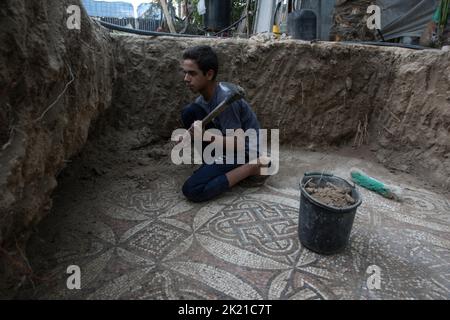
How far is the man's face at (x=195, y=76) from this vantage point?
223 centimetres

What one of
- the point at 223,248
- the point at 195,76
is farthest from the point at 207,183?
the point at 195,76

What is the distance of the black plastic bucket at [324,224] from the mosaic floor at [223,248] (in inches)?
2.6

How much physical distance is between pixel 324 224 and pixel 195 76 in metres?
1.35

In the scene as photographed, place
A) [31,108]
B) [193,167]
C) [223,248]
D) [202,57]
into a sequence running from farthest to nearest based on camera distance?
[193,167]
[202,57]
[223,248]
[31,108]

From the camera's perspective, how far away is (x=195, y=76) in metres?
2.26

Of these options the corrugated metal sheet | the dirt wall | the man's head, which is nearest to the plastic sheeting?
the man's head

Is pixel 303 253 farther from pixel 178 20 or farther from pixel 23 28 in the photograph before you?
pixel 178 20

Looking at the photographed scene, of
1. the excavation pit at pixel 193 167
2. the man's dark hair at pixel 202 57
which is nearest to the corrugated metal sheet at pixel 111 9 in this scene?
the excavation pit at pixel 193 167

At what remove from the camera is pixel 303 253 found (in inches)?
69.6

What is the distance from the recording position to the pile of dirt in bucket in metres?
1.70

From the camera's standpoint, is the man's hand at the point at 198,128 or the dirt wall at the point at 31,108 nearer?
the dirt wall at the point at 31,108

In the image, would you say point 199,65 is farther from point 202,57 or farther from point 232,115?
point 232,115

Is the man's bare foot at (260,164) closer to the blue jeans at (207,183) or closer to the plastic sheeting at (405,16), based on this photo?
the blue jeans at (207,183)
